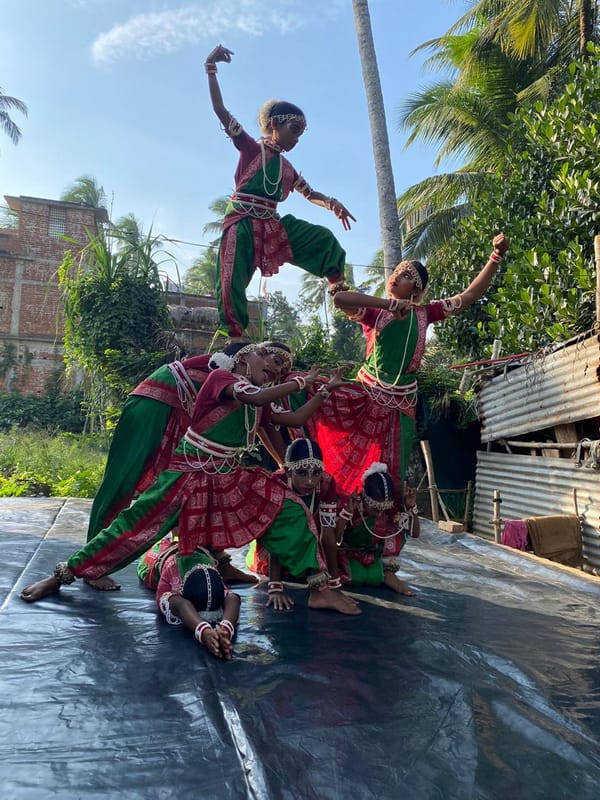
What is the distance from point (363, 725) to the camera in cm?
179

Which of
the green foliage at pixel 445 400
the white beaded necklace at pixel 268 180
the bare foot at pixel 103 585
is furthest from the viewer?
the green foliage at pixel 445 400

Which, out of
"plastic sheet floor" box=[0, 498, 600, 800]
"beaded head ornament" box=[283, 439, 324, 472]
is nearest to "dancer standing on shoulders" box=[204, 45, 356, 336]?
"beaded head ornament" box=[283, 439, 324, 472]

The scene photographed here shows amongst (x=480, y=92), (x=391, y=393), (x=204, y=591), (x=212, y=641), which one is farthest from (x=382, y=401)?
(x=480, y=92)

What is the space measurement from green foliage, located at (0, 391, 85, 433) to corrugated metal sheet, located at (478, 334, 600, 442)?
13395 millimetres

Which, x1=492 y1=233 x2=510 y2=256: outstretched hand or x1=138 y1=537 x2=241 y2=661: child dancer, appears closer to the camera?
x1=138 y1=537 x2=241 y2=661: child dancer

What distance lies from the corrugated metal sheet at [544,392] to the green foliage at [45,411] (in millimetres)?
13395

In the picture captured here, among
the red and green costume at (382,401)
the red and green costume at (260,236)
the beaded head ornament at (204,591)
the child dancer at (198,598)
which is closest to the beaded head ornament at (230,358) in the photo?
the red and green costume at (260,236)

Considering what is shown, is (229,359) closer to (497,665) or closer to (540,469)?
(497,665)

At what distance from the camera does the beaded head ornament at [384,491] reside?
3492 millimetres

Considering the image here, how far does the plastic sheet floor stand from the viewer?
59.5 inches

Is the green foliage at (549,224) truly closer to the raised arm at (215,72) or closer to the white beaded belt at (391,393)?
the white beaded belt at (391,393)

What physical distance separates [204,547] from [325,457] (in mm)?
1287

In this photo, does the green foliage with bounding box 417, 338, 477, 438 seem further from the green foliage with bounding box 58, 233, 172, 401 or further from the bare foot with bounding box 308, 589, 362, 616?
the bare foot with bounding box 308, 589, 362, 616

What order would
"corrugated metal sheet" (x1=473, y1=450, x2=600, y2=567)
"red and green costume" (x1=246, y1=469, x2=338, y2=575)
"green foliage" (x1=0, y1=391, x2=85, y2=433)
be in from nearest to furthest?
"red and green costume" (x1=246, y1=469, x2=338, y2=575), "corrugated metal sheet" (x1=473, y1=450, x2=600, y2=567), "green foliage" (x1=0, y1=391, x2=85, y2=433)
